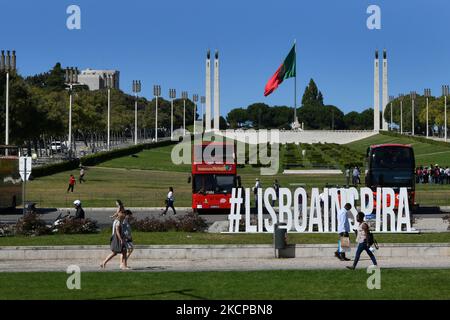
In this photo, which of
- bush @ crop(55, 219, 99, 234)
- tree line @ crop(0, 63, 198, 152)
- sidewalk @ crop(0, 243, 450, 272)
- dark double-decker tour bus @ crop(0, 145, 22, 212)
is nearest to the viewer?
sidewalk @ crop(0, 243, 450, 272)

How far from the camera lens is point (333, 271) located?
20891 mm

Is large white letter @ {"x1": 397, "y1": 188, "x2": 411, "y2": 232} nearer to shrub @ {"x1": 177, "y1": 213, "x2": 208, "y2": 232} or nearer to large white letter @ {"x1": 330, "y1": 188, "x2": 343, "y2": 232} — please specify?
large white letter @ {"x1": 330, "y1": 188, "x2": 343, "y2": 232}

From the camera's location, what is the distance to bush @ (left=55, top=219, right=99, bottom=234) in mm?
28000

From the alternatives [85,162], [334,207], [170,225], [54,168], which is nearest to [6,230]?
[170,225]

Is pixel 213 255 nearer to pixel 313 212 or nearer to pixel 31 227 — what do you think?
pixel 313 212

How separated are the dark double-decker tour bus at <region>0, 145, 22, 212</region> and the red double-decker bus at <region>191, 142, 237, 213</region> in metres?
8.48

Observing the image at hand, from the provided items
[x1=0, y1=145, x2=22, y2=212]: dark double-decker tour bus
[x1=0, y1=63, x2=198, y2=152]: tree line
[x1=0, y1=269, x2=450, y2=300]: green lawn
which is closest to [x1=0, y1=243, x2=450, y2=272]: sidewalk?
[x1=0, y1=269, x2=450, y2=300]: green lawn

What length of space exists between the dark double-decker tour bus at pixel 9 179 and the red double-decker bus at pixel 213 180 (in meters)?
8.48

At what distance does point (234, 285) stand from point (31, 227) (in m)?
11.0

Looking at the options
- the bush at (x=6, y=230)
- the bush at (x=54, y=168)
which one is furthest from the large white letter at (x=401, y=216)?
the bush at (x=54, y=168)

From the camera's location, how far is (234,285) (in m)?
18.8

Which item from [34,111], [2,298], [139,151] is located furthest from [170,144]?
[2,298]
